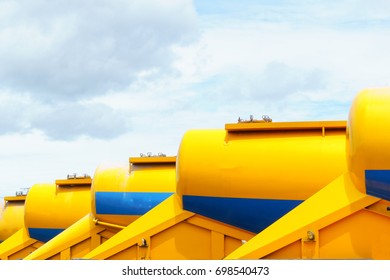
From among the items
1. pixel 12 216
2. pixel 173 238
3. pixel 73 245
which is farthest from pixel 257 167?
pixel 12 216

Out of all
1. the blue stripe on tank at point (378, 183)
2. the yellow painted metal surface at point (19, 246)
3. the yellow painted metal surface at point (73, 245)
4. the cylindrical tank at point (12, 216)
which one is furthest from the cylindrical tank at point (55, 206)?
the blue stripe on tank at point (378, 183)

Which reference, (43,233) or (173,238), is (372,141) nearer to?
(173,238)

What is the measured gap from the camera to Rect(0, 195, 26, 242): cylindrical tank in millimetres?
29219

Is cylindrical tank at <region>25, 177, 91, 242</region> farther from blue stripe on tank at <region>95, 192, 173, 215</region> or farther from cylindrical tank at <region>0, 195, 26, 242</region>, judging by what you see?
cylindrical tank at <region>0, 195, 26, 242</region>

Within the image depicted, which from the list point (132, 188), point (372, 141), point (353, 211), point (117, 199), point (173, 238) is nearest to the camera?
point (372, 141)

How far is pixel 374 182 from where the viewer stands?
9805mm

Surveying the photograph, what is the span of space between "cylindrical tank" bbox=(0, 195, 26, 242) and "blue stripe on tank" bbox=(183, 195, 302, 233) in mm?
17134

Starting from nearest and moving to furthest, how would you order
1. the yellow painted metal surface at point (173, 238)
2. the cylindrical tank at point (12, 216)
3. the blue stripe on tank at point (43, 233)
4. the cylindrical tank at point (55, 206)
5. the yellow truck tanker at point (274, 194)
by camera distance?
1. the yellow truck tanker at point (274, 194)
2. the yellow painted metal surface at point (173, 238)
3. the cylindrical tank at point (55, 206)
4. the blue stripe on tank at point (43, 233)
5. the cylindrical tank at point (12, 216)

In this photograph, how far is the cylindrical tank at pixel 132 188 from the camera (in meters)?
17.5

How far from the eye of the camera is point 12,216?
1160 inches

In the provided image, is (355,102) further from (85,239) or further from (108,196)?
(85,239)

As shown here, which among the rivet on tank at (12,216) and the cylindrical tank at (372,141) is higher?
the cylindrical tank at (372,141)

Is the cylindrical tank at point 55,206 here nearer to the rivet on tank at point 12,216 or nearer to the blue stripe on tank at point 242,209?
the rivet on tank at point 12,216

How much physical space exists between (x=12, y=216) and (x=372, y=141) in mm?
22383
